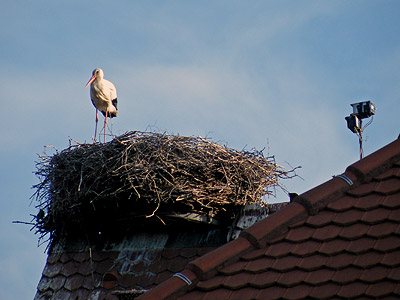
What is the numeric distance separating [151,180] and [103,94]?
5788mm

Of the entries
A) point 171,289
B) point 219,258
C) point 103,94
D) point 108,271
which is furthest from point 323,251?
point 103,94

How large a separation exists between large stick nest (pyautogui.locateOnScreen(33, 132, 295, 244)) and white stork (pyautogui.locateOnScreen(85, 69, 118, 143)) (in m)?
4.58

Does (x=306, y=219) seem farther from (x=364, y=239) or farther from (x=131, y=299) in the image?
(x=131, y=299)

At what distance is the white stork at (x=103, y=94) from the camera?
40.7ft

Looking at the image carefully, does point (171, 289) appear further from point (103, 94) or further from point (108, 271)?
point (103, 94)

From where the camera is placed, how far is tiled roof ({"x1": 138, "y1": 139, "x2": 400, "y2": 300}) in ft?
11.4

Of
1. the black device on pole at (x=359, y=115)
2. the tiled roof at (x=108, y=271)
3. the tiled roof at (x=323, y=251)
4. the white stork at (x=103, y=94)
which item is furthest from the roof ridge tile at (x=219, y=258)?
the white stork at (x=103, y=94)

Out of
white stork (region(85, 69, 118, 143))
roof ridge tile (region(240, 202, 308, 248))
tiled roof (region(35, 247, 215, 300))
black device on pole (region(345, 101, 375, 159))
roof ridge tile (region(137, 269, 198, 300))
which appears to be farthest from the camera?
white stork (region(85, 69, 118, 143))

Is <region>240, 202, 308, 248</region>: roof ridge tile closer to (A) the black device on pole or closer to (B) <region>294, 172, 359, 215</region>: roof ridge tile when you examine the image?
(B) <region>294, 172, 359, 215</region>: roof ridge tile

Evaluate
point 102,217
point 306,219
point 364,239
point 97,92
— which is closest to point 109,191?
point 102,217

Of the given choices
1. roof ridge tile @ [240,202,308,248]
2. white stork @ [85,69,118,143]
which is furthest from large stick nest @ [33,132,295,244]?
white stork @ [85,69,118,143]

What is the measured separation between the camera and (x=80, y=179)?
7.30 metres

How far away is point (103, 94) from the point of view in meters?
12.4

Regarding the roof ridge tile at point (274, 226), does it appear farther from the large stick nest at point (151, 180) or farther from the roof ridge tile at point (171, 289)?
the large stick nest at point (151, 180)
